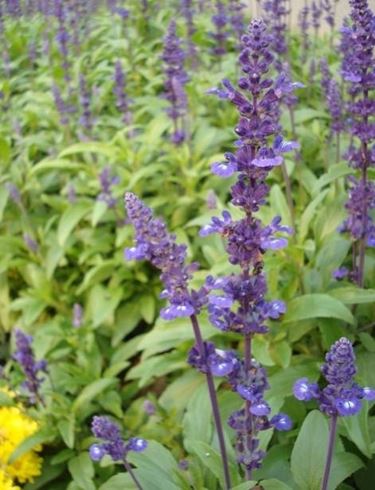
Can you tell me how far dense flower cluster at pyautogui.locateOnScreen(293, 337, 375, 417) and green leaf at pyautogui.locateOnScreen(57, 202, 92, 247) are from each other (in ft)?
10.8

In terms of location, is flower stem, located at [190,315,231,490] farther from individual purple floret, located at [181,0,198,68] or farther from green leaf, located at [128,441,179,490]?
individual purple floret, located at [181,0,198,68]

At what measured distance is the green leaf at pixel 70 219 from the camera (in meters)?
5.08

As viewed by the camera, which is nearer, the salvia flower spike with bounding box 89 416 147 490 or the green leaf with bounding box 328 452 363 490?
the salvia flower spike with bounding box 89 416 147 490

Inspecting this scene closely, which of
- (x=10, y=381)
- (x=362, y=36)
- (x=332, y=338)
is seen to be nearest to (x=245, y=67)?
(x=362, y=36)

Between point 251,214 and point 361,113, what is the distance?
122 centimetres

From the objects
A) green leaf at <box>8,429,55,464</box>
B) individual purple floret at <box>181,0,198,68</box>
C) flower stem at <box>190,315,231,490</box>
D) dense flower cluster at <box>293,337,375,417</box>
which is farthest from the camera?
individual purple floret at <box>181,0,198,68</box>

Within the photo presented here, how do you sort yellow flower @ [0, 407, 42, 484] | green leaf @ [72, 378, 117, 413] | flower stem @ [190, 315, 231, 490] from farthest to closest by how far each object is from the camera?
1. green leaf @ [72, 378, 117, 413]
2. yellow flower @ [0, 407, 42, 484]
3. flower stem @ [190, 315, 231, 490]

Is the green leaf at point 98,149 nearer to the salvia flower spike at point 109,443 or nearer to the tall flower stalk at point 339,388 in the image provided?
the salvia flower spike at point 109,443

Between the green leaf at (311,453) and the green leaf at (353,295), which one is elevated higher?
the green leaf at (353,295)

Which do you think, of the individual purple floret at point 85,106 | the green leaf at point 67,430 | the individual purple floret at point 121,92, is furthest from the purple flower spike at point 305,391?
the individual purple floret at point 85,106

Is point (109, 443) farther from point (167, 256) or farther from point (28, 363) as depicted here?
point (28, 363)

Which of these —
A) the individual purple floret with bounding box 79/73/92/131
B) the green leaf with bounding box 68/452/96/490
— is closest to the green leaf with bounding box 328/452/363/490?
the green leaf with bounding box 68/452/96/490

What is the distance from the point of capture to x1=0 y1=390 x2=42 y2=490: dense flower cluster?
11.6 ft

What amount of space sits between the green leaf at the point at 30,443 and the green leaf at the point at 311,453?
1543mm
